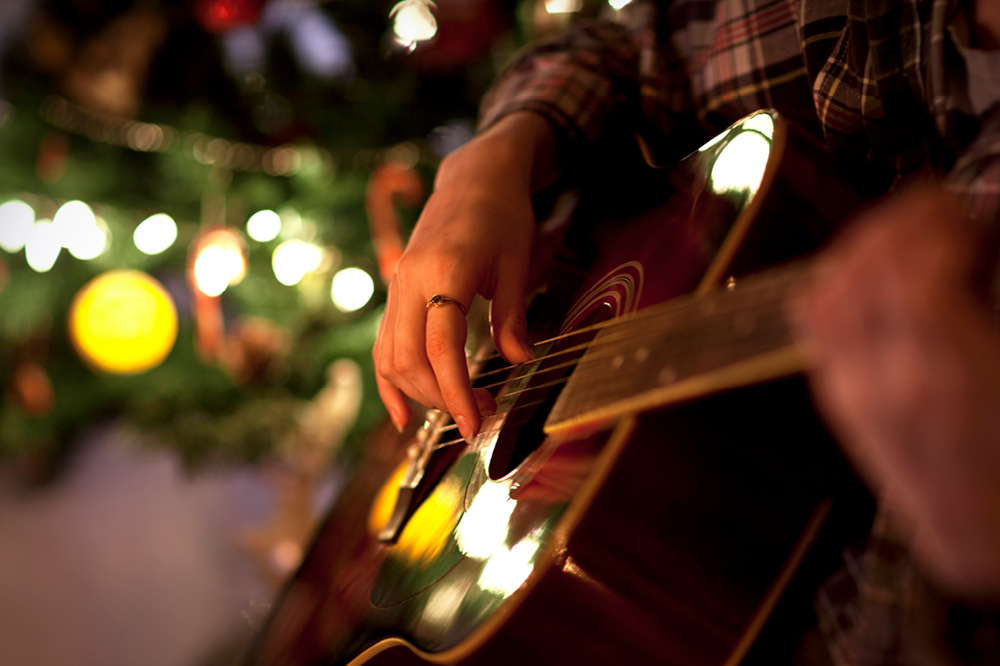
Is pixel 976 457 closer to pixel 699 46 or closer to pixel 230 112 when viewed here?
pixel 699 46

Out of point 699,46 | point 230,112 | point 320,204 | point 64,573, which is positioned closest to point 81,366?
point 64,573

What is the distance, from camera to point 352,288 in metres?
1.33

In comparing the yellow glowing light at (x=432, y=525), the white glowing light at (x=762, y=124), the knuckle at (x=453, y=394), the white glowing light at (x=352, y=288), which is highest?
the white glowing light at (x=762, y=124)

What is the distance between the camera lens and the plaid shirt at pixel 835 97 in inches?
10.9

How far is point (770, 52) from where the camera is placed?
1.70 ft

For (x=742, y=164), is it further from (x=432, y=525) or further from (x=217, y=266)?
(x=217, y=266)

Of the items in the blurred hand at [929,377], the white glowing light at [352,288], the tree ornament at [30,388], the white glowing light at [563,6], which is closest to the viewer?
the blurred hand at [929,377]

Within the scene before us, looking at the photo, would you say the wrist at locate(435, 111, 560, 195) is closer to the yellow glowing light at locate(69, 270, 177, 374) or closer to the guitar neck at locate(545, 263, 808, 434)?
the guitar neck at locate(545, 263, 808, 434)

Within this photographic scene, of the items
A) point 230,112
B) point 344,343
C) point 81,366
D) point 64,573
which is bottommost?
point 64,573

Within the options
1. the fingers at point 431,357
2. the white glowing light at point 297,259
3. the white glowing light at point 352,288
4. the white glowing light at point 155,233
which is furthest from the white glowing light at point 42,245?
the fingers at point 431,357

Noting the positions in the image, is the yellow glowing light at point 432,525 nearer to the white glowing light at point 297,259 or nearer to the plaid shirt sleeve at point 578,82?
the plaid shirt sleeve at point 578,82

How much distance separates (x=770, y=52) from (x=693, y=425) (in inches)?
14.5

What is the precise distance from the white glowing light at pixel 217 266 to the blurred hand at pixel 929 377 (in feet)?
4.26

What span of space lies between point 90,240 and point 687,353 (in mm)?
1554
